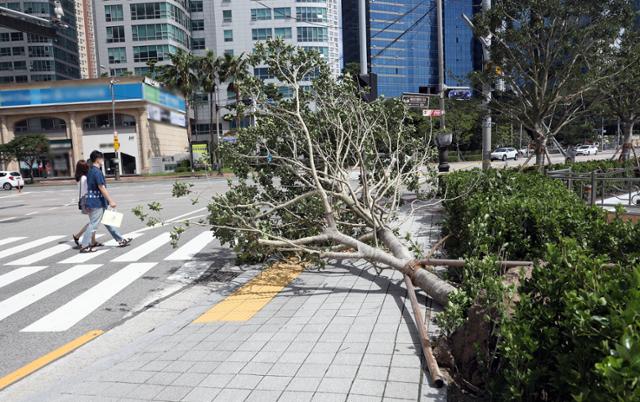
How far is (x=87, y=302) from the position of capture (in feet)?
20.9

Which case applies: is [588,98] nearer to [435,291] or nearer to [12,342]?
[435,291]

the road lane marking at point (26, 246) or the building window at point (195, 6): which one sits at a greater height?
the building window at point (195, 6)

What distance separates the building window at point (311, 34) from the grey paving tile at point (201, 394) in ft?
222

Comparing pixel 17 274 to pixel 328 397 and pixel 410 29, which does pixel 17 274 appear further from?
pixel 410 29

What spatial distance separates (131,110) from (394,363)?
5057 cm

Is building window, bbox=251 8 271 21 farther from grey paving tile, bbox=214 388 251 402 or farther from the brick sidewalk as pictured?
grey paving tile, bbox=214 388 251 402

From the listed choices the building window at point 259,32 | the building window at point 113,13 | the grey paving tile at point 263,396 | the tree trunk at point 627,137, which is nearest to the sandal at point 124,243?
the grey paving tile at point 263,396

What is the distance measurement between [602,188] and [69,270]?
34.4 ft

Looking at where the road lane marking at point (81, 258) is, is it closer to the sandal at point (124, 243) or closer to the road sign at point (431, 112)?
the sandal at point (124, 243)

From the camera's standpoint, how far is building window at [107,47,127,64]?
216ft

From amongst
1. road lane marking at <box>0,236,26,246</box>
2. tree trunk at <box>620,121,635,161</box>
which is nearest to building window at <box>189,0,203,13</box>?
tree trunk at <box>620,121,635,161</box>

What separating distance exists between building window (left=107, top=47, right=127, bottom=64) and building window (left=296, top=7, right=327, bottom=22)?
24.8m

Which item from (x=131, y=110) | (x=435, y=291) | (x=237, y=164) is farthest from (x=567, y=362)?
(x=131, y=110)

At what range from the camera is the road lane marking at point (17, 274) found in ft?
24.7
